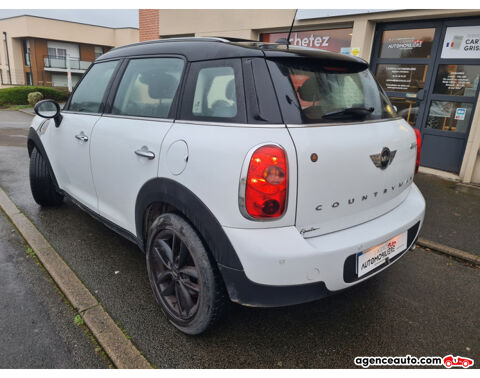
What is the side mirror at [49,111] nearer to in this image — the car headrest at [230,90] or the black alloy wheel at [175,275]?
the black alloy wheel at [175,275]

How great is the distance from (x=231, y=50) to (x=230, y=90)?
24 centimetres

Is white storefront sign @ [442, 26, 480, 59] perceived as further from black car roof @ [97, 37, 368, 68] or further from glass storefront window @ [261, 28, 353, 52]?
black car roof @ [97, 37, 368, 68]

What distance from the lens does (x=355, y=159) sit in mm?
1999

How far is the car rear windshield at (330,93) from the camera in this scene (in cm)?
196

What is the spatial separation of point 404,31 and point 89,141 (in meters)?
5.83

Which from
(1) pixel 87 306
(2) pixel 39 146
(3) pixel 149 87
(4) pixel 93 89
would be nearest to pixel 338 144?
(3) pixel 149 87

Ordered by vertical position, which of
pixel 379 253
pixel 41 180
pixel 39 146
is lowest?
pixel 41 180

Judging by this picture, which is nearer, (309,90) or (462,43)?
(309,90)

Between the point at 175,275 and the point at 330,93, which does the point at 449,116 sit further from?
the point at 175,275

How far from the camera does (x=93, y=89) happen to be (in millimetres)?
3203

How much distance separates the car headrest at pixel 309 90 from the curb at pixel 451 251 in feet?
7.74

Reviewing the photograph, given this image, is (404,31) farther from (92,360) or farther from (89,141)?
(92,360)

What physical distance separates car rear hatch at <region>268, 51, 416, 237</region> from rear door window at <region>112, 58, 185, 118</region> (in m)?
0.72

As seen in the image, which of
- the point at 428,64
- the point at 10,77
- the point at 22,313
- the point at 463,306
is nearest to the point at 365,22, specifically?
the point at 428,64
